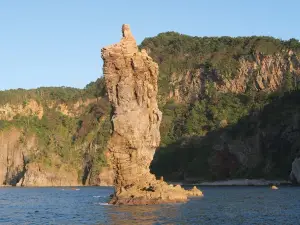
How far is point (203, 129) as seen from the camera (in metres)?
165

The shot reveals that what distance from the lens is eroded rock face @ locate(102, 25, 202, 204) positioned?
205ft

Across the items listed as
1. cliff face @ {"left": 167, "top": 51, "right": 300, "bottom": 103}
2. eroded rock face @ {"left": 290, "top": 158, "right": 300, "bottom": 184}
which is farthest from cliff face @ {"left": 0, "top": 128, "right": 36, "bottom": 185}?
eroded rock face @ {"left": 290, "top": 158, "right": 300, "bottom": 184}

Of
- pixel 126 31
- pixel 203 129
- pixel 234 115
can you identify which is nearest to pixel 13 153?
pixel 203 129

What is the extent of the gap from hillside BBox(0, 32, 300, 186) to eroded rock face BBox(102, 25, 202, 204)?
67.5 metres

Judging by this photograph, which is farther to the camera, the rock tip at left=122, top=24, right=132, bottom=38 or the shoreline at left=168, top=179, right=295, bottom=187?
the shoreline at left=168, top=179, right=295, bottom=187

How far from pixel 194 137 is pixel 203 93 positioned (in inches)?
1139

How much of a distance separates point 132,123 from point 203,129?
102767 millimetres

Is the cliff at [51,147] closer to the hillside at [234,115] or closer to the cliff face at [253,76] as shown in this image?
the hillside at [234,115]

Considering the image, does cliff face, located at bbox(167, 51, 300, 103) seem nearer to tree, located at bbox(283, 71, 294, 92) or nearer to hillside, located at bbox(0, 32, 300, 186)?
hillside, located at bbox(0, 32, 300, 186)

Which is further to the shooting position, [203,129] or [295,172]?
[203,129]

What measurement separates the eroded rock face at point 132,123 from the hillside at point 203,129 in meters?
67.5

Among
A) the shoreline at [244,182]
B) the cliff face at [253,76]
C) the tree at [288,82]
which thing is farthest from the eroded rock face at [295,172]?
the cliff face at [253,76]

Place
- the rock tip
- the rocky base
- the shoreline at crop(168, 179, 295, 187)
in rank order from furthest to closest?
1. the shoreline at crop(168, 179, 295, 187)
2. the rock tip
3. the rocky base

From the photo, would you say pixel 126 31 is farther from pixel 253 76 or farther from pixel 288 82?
pixel 253 76
